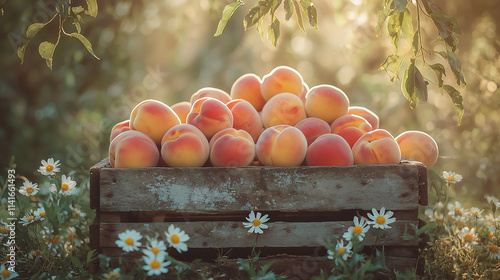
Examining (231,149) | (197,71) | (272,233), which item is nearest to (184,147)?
(231,149)

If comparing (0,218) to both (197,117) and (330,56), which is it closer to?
(197,117)

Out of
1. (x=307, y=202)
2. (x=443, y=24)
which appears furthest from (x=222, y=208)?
(x=443, y=24)

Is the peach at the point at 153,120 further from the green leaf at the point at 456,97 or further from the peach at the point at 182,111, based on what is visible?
the green leaf at the point at 456,97

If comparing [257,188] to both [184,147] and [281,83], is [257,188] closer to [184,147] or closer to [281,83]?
[184,147]

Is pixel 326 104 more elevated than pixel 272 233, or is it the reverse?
pixel 326 104

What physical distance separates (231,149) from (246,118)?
0.80 feet

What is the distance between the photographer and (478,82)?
2.99m

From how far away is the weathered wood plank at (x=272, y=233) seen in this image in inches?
58.1

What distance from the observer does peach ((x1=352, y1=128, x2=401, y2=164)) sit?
154 cm

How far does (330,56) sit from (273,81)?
3.31m

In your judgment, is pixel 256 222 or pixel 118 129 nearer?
pixel 256 222

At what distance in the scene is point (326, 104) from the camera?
5.74 feet

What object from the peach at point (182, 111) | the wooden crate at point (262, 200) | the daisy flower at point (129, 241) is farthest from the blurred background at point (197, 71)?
the daisy flower at point (129, 241)

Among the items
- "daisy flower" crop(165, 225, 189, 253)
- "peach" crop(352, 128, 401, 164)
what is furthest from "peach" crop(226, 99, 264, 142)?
"daisy flower" crop(165, 225, 189, 253)
